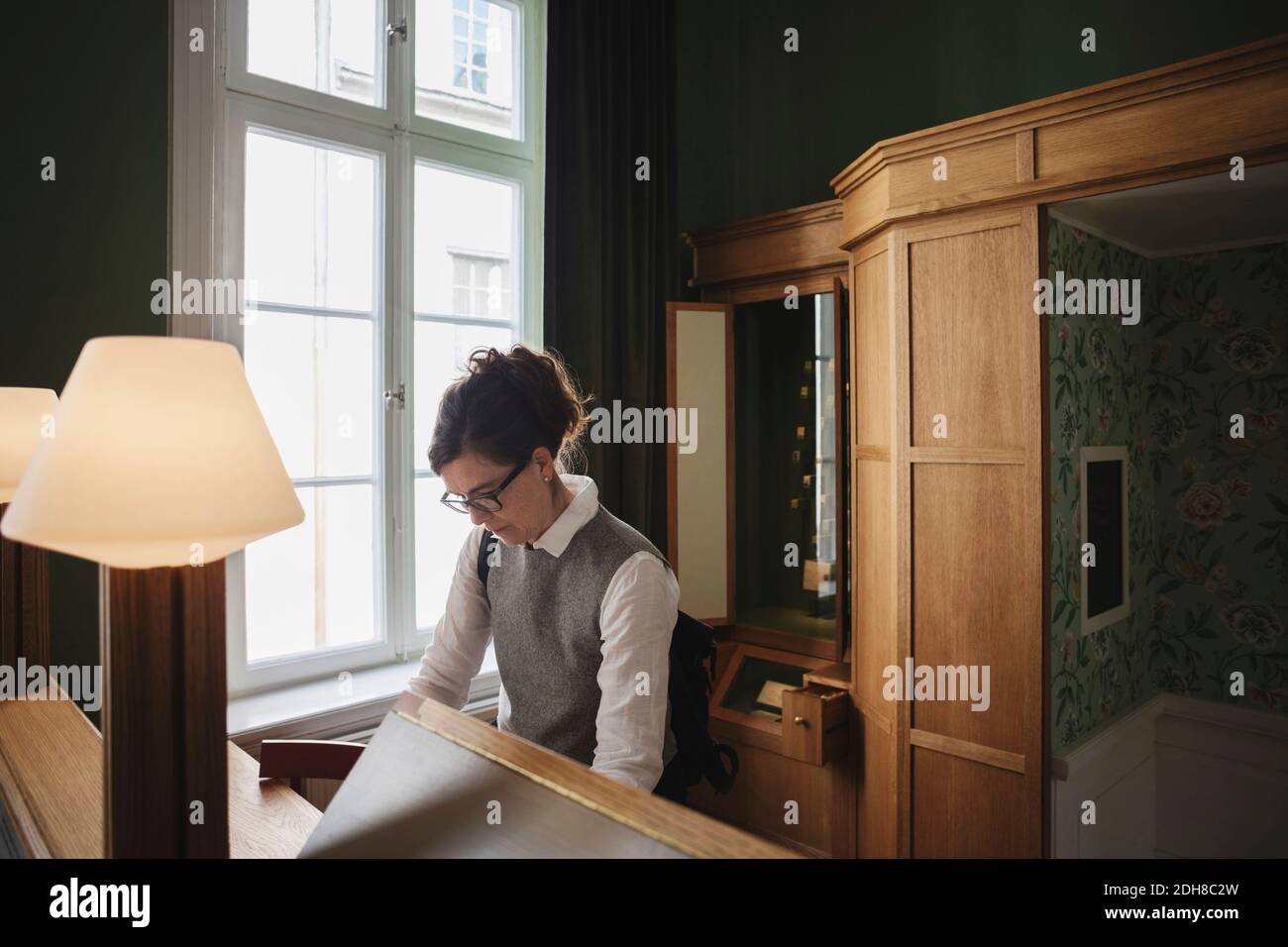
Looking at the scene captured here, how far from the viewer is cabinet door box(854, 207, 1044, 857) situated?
2.04 metres

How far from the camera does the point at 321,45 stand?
8.41 feet

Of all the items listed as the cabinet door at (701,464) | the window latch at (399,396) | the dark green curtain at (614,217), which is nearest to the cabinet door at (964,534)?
the cabinet door at (701,464)

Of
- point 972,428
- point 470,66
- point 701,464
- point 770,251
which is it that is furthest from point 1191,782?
point 470,66

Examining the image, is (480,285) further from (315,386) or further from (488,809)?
(488,809)

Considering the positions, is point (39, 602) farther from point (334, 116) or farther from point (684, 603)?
point (684, 603)

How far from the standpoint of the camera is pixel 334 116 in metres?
2.58

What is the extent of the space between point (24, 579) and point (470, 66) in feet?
7.42

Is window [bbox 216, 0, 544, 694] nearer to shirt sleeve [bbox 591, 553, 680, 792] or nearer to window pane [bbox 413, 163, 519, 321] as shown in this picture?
window pane [bbox 413, 163, 519, 321]

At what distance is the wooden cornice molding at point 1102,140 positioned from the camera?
1.67 meters

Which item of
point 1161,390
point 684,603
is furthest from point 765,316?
point 1161,390

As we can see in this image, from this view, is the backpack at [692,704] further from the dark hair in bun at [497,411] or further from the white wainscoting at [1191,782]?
the white wainscoting at [1191,782]

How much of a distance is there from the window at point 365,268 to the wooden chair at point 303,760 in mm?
1004
